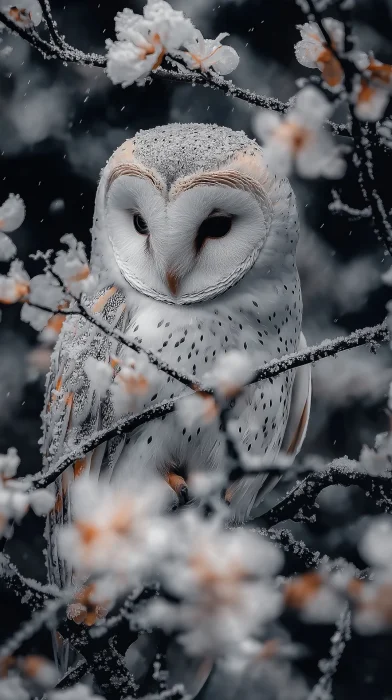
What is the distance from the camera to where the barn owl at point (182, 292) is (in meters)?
0.97

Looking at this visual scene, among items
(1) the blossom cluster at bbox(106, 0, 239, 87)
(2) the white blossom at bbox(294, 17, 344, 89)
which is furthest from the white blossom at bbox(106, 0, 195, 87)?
(2) the white blossom at bbox(294, 17, 344, 89)

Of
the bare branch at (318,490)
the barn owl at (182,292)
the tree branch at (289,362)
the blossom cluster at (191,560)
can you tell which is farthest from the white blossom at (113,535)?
the barn owl at (182,292)

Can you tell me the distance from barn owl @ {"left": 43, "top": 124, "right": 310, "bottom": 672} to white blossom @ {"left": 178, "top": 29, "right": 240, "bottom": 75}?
0.51ft

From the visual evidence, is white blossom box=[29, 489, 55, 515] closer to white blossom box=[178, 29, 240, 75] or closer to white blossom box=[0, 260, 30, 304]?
white blossom box=[0, 260, 30, 304]

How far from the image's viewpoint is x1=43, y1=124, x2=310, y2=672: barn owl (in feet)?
3.19

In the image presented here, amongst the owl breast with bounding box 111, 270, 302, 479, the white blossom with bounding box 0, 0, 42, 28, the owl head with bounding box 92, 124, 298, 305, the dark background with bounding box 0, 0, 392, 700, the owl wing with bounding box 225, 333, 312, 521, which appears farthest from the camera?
the dark background with bounding box 0, 0, 392, 700

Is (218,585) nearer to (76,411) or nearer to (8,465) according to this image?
(8,465)

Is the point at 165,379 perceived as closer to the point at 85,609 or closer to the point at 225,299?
the point at 225,299

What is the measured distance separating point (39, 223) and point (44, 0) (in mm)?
694

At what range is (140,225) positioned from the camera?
41.4 inches

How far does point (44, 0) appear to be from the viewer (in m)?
0.78

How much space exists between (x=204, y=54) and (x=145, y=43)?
0.09 meters

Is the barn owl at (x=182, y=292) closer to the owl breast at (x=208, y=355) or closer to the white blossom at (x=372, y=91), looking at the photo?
the owl breast at (x=208, y=355)

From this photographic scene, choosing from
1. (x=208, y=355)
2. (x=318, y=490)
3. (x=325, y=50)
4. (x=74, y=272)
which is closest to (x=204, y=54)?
(x=325, y=50)
